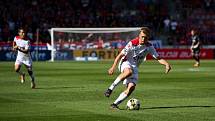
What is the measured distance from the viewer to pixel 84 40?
168 ft

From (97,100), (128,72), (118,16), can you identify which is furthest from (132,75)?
(118,16)

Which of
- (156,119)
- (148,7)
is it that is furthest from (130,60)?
(148,7)

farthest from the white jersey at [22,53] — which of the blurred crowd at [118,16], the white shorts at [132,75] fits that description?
the blurred crowd at [118,16]

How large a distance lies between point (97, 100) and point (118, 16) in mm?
40329

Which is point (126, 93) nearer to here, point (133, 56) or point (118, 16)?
point (133, 56)

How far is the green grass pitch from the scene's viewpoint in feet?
49.8

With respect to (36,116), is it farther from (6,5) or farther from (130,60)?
(6,5)

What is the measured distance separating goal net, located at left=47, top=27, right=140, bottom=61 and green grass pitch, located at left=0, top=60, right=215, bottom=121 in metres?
21.3

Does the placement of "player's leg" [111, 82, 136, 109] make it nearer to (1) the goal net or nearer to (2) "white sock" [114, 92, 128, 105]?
(2) "white sock" [114, 92, 128, 105]

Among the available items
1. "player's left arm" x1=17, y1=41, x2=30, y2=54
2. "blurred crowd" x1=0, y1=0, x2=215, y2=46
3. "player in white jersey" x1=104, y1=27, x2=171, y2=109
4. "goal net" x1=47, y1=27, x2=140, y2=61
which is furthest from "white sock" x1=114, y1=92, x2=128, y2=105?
"blurred crowd" x1=0, y1=0, x2=215, y2=46

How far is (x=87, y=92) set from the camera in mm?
21688

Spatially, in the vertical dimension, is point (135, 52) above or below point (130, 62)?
above

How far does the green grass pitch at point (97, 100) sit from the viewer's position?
1519cm

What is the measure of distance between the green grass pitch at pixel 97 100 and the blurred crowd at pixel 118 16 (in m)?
26.6
